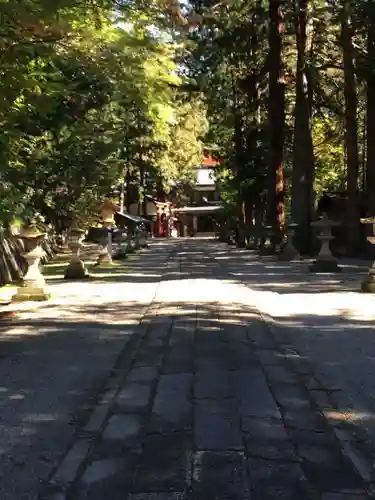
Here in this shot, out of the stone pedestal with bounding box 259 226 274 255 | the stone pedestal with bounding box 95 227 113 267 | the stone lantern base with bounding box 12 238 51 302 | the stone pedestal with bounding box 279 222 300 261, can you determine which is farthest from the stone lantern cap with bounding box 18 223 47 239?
the stone pedestal with bounding box 259 226 274 255

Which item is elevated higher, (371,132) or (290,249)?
(371,132)

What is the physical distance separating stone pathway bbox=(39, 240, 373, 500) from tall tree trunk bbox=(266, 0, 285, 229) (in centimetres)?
2203

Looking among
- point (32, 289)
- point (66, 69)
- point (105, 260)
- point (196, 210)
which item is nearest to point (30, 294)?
point (32, 289)

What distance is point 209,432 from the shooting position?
543cm

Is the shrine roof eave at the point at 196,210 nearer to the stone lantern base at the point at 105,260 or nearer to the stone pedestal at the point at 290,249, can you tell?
the stone pedestal at the point at 290,249

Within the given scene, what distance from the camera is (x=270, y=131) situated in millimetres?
30844

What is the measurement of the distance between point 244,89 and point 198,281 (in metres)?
22.4

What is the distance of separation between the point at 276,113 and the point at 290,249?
21.6 ft

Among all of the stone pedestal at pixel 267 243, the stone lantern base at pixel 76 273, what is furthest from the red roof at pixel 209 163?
the stone lantern base at pixel 76 273

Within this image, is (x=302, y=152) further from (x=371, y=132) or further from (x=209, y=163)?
(x=209, y=163)

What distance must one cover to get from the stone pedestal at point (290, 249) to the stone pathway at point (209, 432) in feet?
57.6

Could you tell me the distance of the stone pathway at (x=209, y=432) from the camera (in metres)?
4.37

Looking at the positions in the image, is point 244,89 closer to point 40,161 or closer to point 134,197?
point 40,161

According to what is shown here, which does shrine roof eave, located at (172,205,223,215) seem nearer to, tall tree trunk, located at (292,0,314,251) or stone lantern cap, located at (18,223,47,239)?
tall tree trunk, located at (292,0,314,251)
